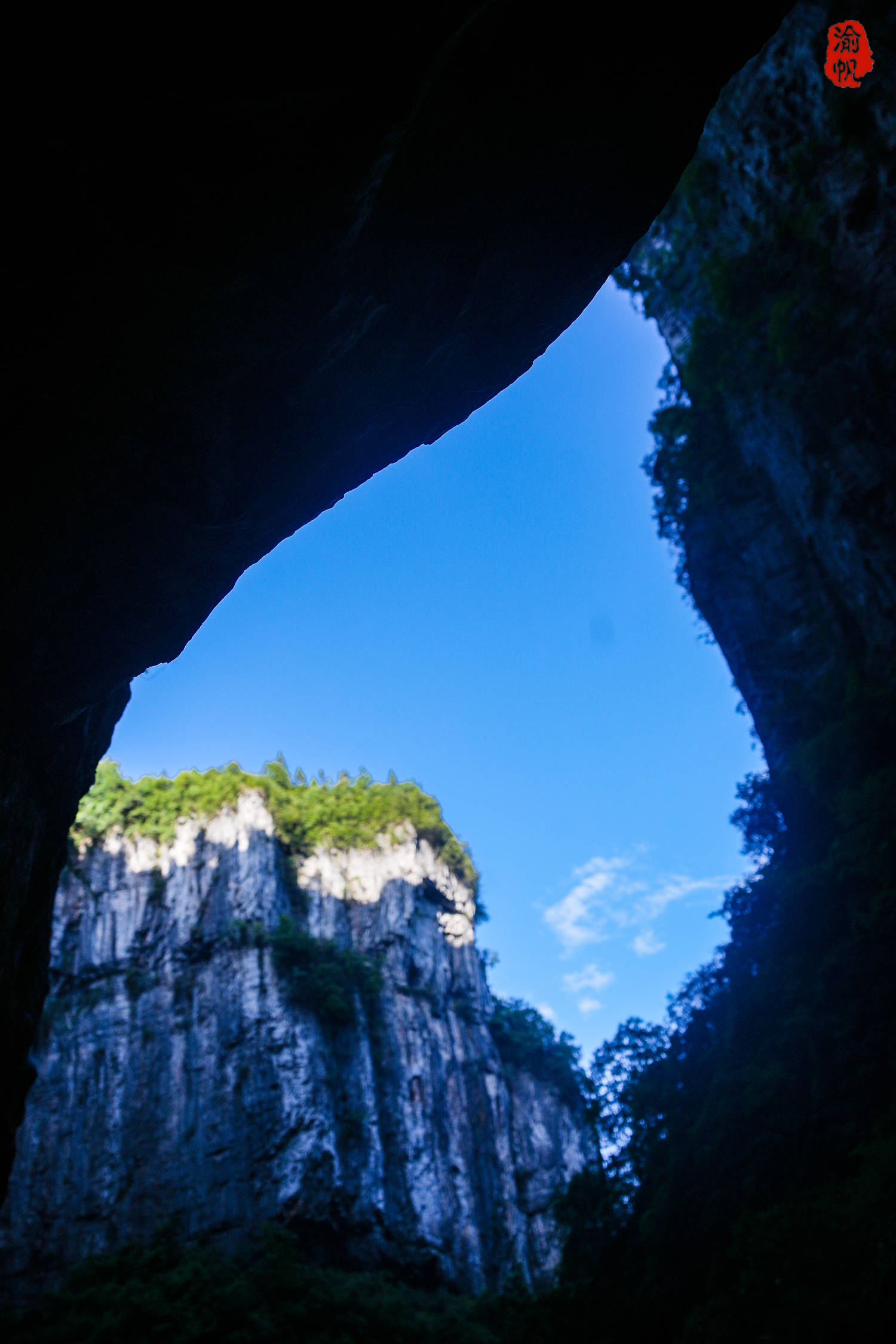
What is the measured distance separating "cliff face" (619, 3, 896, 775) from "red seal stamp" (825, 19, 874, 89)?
5.9 inches

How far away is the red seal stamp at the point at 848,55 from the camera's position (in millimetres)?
9508

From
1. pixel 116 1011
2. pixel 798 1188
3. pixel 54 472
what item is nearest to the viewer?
pixel 54 472

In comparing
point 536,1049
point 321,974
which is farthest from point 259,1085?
point 536,1049

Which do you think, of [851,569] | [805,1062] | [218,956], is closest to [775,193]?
A: [851,569]

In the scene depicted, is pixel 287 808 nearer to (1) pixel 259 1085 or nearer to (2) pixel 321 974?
(2) pixel 321 974

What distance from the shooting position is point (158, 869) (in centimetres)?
2612

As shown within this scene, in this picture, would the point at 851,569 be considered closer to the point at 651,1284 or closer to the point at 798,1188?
the point at 798,1188

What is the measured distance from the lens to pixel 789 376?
12.4m

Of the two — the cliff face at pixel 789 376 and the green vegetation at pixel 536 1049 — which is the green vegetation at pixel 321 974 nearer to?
the green vegetation at pixel 536 1049

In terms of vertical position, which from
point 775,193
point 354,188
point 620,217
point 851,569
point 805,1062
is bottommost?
point 805,1062

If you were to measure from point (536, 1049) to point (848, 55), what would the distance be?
33741 millimetres

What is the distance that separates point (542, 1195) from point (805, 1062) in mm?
24627

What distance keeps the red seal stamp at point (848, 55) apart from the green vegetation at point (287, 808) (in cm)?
2276

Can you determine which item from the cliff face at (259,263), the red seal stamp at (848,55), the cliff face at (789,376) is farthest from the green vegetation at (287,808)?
the red seal stamp at (848,55)
